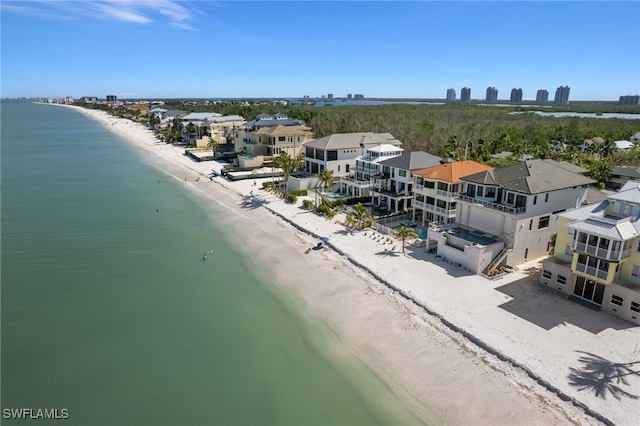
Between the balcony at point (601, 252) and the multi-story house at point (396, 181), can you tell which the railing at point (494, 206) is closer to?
the balcony at point (601, 252)

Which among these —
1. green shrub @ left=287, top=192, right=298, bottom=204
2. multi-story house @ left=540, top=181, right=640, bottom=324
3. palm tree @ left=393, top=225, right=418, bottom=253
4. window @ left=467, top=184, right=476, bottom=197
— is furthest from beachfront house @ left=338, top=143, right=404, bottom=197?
multi-story house @ left=540, top=181, right=640, bottom=324

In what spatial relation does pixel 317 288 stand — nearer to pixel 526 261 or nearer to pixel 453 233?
pixel 453 233

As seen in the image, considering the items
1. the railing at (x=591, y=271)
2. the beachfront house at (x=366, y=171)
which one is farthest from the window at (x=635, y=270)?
the beachfront house at (x=366, y=171)

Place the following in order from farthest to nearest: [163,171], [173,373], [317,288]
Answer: [163,171] → [317,288] → [173,373]

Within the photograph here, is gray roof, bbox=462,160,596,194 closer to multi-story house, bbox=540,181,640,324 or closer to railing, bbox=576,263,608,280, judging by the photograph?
multi-story house, bbox=540,181,640,324

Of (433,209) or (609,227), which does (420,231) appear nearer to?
(433,209)

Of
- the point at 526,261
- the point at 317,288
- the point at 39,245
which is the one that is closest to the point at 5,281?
the point at 39,245
